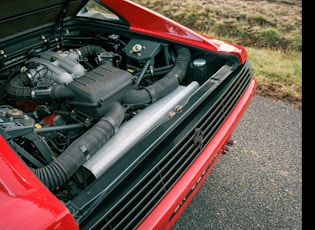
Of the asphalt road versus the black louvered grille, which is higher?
the black louvered grille

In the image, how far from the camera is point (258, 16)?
22.9 feet

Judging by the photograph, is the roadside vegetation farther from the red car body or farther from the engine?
the engine

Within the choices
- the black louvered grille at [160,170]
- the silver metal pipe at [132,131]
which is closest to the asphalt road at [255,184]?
the black louvered grille at [160,170]

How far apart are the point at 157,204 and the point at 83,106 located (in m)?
0.79

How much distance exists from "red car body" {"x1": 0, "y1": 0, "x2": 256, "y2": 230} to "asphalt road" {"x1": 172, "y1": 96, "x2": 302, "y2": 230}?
481 millimetres

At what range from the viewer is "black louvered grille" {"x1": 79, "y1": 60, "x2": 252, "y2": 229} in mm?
1401

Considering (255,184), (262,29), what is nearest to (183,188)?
(255,184)

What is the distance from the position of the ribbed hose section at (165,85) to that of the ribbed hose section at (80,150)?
149 millimetres

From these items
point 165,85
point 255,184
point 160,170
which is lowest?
point 255,184

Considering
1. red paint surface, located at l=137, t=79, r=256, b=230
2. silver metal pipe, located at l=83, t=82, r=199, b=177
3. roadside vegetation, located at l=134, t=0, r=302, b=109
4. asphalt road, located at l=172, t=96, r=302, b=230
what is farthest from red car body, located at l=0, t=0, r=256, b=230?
roadside vegetation, located at l=134, t=0, r=302, b=109

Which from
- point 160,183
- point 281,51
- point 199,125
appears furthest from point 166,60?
point 281,51

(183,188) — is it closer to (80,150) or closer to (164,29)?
(80,150)

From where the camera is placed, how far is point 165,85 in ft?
7.32
